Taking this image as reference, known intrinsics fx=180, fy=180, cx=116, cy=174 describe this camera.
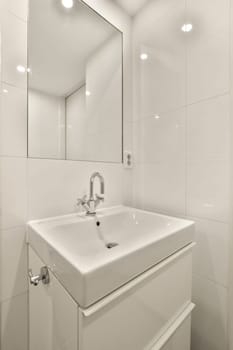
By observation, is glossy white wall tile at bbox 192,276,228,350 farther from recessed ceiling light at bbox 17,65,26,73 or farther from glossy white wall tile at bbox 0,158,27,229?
recessed ceiling light at bbox 17,65,26,73

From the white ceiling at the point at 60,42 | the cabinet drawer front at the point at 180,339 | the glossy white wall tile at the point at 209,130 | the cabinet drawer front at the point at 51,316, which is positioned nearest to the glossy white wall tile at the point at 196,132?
the glossy white wall tile at the point at 209,130

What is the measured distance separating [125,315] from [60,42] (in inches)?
47.8

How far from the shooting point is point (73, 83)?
0.99 meters

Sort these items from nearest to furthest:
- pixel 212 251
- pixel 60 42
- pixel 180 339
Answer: pixel 180 339, pixel 212 251, pixel 60 42

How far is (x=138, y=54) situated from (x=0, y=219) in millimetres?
1273

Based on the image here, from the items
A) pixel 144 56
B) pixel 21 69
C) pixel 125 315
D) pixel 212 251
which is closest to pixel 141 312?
pixel 125 315

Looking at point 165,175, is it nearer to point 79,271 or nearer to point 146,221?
point 146,221

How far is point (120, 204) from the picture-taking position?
1194 millimetres

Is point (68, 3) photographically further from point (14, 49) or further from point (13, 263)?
point (13, 263)

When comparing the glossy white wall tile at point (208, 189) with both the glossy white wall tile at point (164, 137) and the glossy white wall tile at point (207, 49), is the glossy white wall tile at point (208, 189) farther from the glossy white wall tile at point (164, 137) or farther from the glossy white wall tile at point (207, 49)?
the glossy white wall tile at point (207, 49)

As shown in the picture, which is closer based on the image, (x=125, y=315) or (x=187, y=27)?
(x=125, y=315)

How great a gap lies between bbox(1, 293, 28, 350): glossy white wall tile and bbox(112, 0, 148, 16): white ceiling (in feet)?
5.72

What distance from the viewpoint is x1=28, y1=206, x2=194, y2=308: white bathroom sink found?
16.0 inches

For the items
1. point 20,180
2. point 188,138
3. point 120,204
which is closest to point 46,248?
point 20,180
